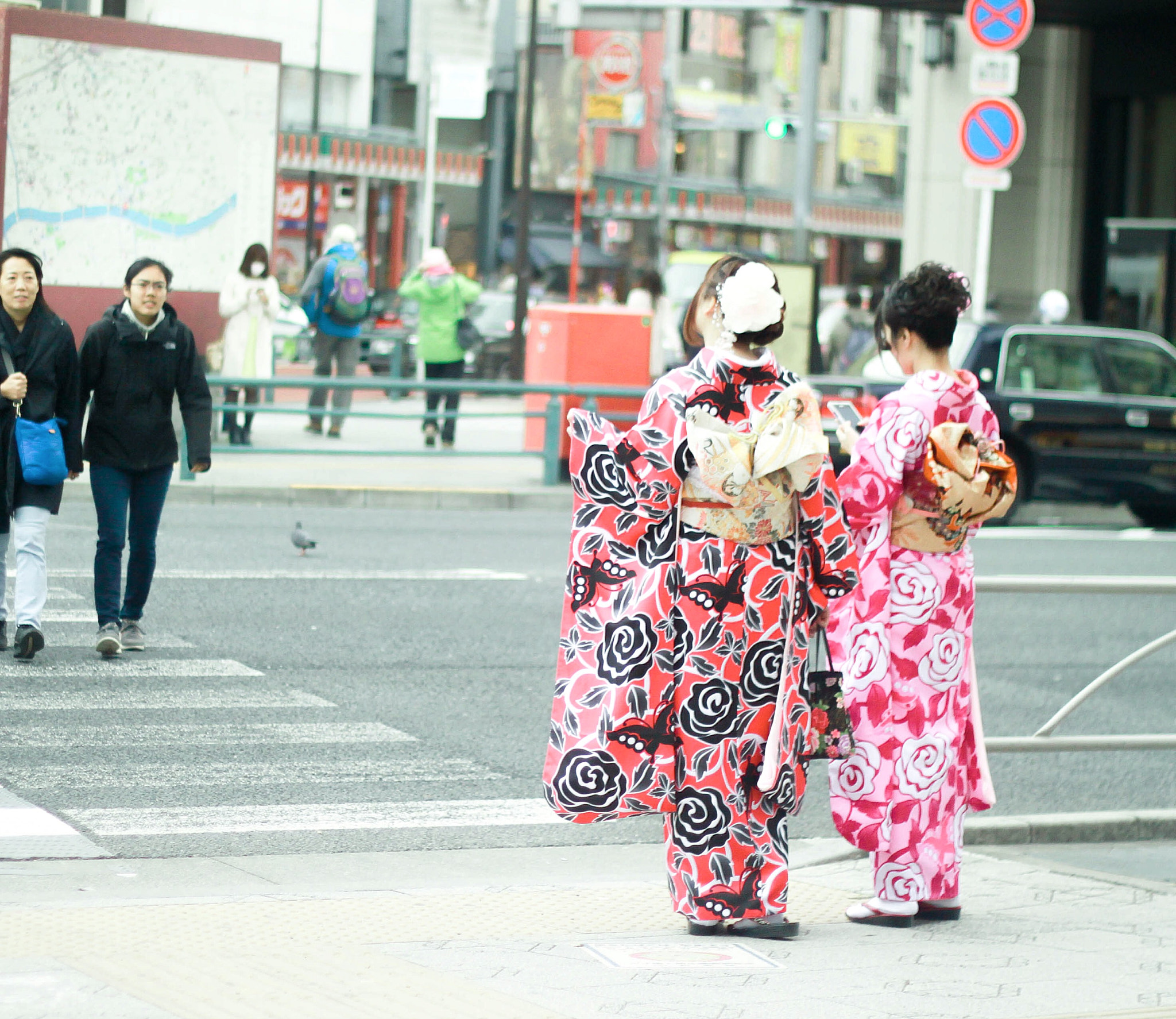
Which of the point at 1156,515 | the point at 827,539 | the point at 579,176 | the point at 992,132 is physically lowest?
the point at 1156,515

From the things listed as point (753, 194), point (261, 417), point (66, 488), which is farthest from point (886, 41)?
point (66, 488)

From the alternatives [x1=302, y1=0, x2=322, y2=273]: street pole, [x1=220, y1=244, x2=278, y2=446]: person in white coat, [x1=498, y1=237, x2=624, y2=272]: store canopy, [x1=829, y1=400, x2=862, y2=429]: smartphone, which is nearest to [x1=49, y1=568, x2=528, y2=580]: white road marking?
[x1=220, y1=244, x2=278, y2=446]: person in white coat

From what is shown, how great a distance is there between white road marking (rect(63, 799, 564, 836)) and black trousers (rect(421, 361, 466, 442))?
11.3 m

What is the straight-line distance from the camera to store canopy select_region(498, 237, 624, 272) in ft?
172

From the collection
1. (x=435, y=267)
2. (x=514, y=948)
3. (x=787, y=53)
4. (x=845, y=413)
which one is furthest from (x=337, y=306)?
(x=787, y=53)

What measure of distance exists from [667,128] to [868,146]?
51.7 ft

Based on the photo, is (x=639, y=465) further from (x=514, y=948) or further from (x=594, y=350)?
(x=594, y=350)

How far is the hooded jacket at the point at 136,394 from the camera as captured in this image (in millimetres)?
8453

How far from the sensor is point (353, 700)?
26.5 ft

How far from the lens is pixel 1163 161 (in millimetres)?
23000

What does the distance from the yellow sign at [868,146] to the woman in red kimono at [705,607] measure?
2419 inches

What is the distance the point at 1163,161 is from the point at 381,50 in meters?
30.0

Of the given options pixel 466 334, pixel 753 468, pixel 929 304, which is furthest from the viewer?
pixel 466 334

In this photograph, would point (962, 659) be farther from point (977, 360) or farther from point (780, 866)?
point (977, 360)
